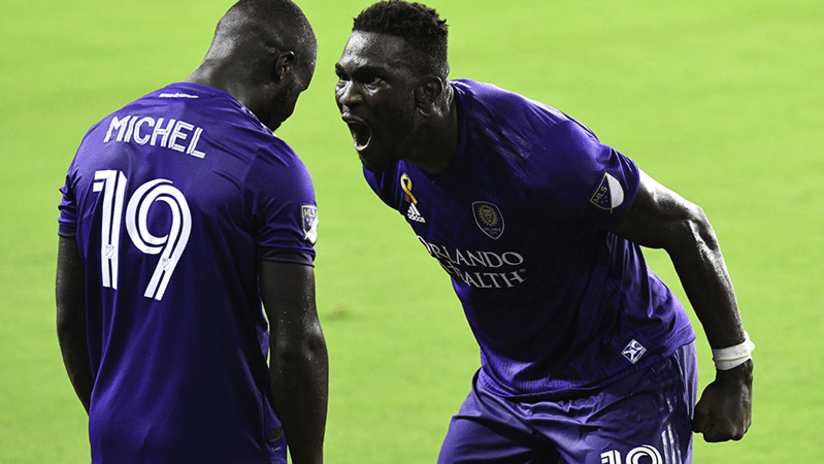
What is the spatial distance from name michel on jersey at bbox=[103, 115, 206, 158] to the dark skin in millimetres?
463

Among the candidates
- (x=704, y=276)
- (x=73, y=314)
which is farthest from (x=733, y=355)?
(x=73, y=314)

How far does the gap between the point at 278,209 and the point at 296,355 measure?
0.32 meters

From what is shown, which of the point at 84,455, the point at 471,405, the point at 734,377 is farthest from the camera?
the point at 84,455

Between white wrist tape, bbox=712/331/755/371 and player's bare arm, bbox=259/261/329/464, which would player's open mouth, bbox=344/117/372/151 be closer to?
player's bare arm, bbox=259/261/329/464

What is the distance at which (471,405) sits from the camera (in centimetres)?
293

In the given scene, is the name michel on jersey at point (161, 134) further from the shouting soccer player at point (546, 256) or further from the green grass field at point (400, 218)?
the green grass field at point (400, 218)

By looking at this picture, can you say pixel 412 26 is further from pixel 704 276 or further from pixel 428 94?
pixel 704 276

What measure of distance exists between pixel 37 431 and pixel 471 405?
2.55 m

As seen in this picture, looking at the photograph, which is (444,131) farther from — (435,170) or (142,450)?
(142,450)

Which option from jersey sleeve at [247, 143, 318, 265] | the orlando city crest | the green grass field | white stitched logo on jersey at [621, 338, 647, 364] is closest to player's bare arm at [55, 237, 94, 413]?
jersey sleeve at [247, 143, 318, 265]

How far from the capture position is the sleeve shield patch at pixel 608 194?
2.36 meters

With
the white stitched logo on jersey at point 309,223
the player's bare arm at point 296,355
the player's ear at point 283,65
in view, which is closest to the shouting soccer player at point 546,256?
the player's ear at point 283,65

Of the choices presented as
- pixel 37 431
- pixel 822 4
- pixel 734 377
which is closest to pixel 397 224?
pixel 37 431

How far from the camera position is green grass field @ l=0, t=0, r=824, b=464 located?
469cm
